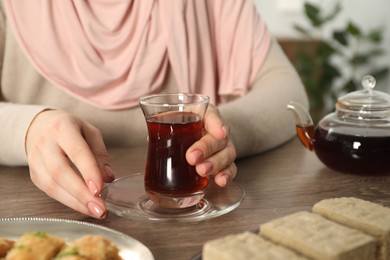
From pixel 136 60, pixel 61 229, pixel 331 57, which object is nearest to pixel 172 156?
pixel 61 229

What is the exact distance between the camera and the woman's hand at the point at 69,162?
904 millimetres

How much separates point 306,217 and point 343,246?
9 centimetres

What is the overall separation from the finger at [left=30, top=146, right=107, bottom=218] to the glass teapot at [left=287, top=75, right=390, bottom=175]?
493 mm

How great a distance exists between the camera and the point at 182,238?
0.83 metres

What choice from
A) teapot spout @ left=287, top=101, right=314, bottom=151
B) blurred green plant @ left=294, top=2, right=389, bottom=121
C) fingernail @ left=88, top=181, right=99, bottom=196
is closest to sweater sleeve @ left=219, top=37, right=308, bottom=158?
teapot spout @ left=287, top=101, right=314, bottom=151

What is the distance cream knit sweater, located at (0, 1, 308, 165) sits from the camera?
1.32m

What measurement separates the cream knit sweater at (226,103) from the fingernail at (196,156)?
0.33 metres

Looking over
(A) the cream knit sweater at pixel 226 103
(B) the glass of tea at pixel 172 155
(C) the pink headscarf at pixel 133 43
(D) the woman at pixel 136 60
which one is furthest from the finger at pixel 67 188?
(C) the pink headscarf at pixel 133 43

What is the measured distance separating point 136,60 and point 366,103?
2.18 feet

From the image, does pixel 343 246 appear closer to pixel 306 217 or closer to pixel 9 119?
pixel 306 217

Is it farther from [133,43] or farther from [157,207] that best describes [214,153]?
[133,43]

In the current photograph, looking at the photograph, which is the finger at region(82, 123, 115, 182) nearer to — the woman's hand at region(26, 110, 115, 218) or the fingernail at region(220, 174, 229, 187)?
the woman's hand at region(26, 110, 115, 218)

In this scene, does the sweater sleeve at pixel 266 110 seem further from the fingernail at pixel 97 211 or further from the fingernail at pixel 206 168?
the fingernail at pixel 97 211

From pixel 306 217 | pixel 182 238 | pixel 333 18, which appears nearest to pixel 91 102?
pixel 182 238
